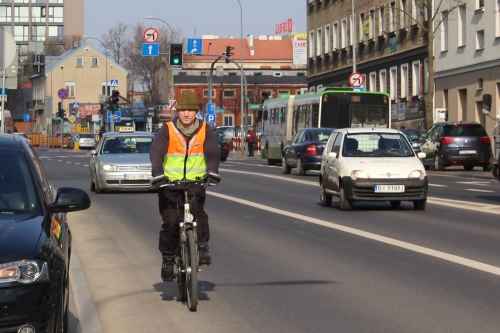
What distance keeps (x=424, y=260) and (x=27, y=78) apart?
146 metres

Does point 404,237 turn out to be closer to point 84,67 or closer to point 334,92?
Result: point 334,92

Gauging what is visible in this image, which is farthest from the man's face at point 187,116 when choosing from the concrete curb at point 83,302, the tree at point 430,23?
the tree at point 430,23

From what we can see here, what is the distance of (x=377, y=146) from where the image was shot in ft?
65.4

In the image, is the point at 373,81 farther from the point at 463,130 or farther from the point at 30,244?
the point at 30,244

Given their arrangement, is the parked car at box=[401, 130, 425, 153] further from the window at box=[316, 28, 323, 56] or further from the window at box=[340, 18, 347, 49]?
the window at box=[316, 28, 323, 56]

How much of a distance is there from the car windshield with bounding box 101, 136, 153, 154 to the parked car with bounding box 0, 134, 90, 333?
18.5 m

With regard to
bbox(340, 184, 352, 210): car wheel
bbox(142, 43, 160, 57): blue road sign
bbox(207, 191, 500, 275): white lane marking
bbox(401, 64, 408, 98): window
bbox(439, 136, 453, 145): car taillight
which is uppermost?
bbox(142, 43, 160, 57): blue road sign

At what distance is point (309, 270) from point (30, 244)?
545 cm

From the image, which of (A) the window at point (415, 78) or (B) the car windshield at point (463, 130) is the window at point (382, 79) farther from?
(B) the car windshield at point (463, 130)

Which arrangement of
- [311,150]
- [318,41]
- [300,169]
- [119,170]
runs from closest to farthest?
1. [119,170]
2. [311,150]
3. [300,169]
4. [318,41]

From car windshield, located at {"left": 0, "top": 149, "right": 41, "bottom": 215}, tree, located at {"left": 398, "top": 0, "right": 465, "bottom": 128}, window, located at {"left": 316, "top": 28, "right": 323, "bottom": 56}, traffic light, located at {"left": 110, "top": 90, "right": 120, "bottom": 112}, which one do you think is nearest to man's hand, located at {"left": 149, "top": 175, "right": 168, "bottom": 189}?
car windshield, located at {"left": 0, "top": 149, "right": 41, "bottom": 215}

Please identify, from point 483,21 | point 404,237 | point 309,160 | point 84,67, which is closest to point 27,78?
point 84,67

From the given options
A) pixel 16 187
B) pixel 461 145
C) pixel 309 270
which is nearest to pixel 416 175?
pixel 309 270

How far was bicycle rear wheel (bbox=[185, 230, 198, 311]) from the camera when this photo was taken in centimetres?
861
